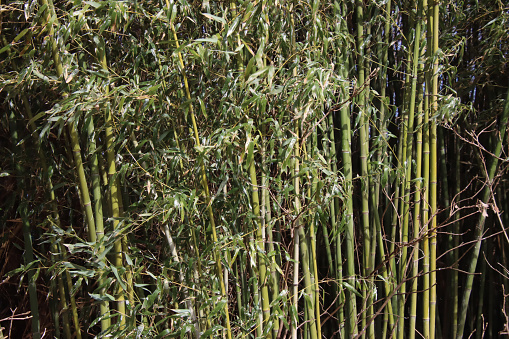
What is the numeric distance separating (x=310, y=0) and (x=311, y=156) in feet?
1.91

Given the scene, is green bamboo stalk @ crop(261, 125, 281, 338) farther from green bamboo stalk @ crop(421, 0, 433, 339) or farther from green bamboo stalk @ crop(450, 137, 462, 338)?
green bamboo stalk @ crop(450, 137, 462, 338)

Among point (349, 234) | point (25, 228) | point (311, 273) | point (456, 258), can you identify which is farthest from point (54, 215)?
point (456, 258)

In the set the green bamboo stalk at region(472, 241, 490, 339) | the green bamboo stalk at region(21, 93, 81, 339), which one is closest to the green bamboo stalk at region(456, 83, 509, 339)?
the green bamboo stalk at region(472, 241, 490, 339)

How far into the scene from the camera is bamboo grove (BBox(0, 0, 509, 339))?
1.61 meters

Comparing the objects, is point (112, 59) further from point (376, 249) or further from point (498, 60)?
point (498, 60)

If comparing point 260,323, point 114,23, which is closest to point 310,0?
point 114,23

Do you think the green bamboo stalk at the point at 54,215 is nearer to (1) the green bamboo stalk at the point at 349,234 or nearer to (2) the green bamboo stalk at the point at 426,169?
(1) the green bamboo stalk at the point at 349,234

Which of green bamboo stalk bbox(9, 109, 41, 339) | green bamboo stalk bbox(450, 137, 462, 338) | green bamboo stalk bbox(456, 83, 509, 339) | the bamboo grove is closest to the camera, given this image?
the bamboo grove

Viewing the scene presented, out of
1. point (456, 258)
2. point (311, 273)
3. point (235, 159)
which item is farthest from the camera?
point (456, 258)

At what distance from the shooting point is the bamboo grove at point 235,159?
5.28ft

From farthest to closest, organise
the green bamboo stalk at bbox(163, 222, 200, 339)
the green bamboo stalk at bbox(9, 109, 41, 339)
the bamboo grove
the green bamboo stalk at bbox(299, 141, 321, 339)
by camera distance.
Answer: the green bamboo stalk at bbox(9, 109, 41, 339) → the green bamboo stalk at bbox(299, 141, 321, 339) → the green bamboo stalk at bbox(163, 222, 200, 339) → the bamboo grove

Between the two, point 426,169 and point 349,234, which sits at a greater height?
point 426,169

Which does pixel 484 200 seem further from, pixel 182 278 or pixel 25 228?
pixel 25 228

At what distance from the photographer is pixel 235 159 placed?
1646mm
